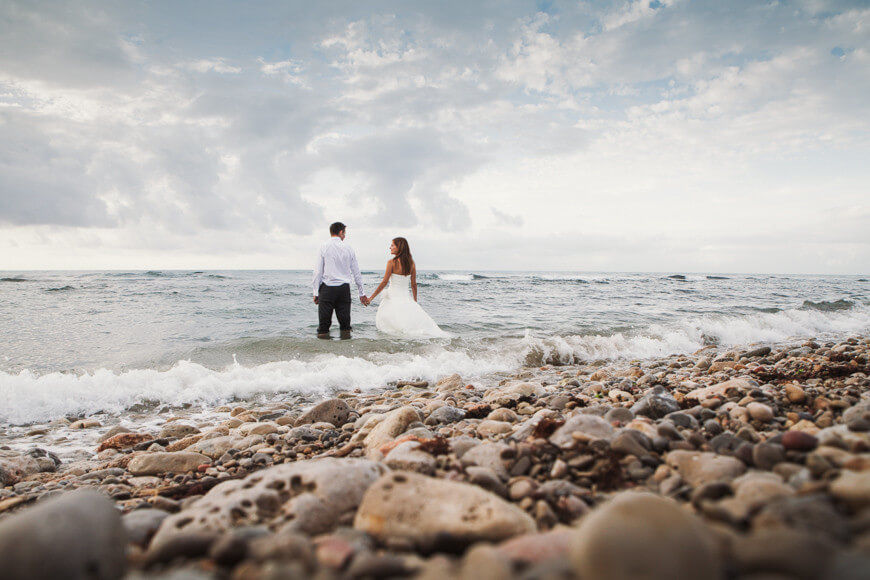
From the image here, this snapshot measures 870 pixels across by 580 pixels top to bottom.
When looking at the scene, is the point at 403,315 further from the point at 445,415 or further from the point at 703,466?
the point at 703,466

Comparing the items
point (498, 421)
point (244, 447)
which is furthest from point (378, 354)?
point (498, 421)

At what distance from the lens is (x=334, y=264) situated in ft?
30.4

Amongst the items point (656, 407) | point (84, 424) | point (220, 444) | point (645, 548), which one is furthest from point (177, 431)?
point (645, 548)

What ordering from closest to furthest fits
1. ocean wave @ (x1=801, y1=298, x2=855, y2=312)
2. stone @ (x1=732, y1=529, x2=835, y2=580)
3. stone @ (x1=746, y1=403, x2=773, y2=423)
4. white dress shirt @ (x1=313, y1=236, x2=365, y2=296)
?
stone @ (x1=732, y1=529, x2=835, y2=580) < stone @ (x1=746, y1=403, x2=773, y2=423) < white dress shirt @ (x1=313, y1=236, x2=365, y2=296) < ocean wave @ (x1=801, y1=298, x2=855, y2=312)

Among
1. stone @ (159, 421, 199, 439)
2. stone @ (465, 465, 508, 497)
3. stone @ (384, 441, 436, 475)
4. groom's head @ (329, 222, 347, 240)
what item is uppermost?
groom's head @ (329, 222, 347, 240)

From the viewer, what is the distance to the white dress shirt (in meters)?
9.20

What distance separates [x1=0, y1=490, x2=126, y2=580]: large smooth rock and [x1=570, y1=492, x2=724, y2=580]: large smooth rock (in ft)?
4.03

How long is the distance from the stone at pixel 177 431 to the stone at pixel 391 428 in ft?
7.47

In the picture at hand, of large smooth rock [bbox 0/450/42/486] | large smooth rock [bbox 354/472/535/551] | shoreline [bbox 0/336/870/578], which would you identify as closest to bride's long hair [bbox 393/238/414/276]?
shoreline [bbox 0/336/870/578]

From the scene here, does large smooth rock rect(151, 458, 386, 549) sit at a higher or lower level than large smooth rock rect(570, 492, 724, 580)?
lower

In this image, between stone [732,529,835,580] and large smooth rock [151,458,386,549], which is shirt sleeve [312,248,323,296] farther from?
stone [732,529,835,580]

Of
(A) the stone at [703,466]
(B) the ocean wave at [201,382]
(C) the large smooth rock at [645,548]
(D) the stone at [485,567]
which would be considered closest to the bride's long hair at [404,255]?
(B) the ocean wave at [201,382]

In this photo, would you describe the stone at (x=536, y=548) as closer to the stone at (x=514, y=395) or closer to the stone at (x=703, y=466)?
the stone at (x=703, y=466)

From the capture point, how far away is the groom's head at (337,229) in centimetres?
930
